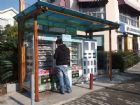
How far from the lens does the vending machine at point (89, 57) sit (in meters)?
12.4

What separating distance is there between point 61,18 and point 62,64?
2493 millimetres

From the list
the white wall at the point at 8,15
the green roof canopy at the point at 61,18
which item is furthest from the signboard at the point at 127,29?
the white wall at the point at 8,15

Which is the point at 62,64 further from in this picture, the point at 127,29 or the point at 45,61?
the point at 127,29

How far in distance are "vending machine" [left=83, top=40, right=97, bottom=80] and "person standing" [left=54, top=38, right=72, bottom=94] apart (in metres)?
2.57

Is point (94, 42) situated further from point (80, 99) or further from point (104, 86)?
point (80, 99)

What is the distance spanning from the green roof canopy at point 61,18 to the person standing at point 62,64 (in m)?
1.18

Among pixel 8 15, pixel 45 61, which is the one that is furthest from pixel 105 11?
pixel 8 15

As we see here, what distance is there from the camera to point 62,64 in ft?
31.8

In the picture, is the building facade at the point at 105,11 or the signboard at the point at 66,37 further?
the building facade at the point at 105,11

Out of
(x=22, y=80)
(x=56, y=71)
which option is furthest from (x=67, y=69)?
(x=22, y=80)

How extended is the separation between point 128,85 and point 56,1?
1733 cm

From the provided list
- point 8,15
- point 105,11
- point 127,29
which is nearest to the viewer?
point 127,29

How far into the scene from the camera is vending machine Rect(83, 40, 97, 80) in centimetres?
1237

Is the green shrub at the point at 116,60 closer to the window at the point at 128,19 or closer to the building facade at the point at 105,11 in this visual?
the building facade at the point at 105,11
